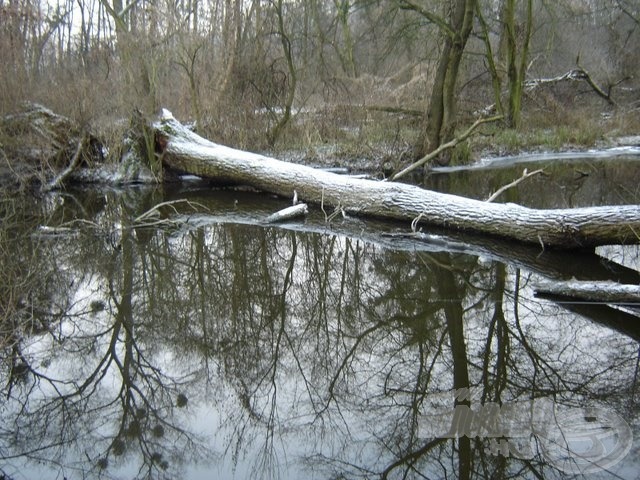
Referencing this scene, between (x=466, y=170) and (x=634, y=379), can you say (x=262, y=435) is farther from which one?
(x=466, y=170)

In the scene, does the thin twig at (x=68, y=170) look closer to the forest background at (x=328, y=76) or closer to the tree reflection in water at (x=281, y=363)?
the forest background at (x=328, y=76)

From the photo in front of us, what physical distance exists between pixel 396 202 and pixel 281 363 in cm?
433

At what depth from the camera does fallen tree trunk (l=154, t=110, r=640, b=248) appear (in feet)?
20.3

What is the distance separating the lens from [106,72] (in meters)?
11.2

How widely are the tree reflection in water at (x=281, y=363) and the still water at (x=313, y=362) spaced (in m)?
0.02

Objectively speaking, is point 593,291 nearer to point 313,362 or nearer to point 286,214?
point 313,362

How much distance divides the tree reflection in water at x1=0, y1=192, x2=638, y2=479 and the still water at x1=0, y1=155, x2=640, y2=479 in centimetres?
2

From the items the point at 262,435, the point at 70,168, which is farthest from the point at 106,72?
the point at 262,435

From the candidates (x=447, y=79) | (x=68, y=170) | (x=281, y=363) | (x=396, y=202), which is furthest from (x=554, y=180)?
(x=68, y=170)

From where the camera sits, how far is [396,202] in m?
7.96

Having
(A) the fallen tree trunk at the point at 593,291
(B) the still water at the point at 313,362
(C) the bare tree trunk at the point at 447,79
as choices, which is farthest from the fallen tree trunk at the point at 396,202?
(C) the bare tree trunk at the point at 447,79

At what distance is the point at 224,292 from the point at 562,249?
3.83 m

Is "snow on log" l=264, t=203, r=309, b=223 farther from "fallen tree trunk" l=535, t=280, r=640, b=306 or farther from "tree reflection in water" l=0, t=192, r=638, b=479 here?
"fallen tree trunk" l=535, t=280, r=640, b=306

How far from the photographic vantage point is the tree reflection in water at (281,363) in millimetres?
3053
